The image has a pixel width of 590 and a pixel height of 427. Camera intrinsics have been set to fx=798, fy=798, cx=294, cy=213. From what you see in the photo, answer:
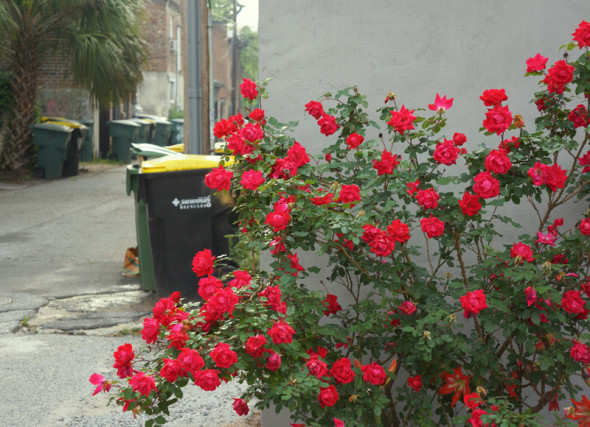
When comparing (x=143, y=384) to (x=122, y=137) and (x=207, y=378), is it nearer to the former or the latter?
(x=207, y=378)

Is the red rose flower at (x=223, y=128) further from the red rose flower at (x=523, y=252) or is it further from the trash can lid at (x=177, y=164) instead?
the trash can lid at (x=177, y=164)

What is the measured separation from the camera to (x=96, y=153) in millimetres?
25156

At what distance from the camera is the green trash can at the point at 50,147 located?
18.3m

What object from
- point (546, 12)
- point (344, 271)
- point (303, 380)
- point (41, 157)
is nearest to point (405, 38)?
point (546, 12)

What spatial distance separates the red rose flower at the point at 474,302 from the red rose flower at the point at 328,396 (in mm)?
568

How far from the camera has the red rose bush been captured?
2.83 meters

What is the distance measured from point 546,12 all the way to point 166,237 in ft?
13.2

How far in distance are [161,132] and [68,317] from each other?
2227 centimetres

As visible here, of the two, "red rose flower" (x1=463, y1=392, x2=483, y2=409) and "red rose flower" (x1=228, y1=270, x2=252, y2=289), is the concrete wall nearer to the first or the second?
"red rose flower" (x1=228, y1=270, x2=252, y2=289)

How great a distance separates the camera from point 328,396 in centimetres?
290

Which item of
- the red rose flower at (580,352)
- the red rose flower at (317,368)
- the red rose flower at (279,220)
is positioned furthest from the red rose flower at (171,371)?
the red rose flower at (580,352)

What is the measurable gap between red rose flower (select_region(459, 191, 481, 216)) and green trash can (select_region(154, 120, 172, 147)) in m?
25.5

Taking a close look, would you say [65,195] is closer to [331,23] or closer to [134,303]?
[134,303]

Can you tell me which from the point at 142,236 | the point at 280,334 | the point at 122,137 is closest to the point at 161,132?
the point at 122,137
